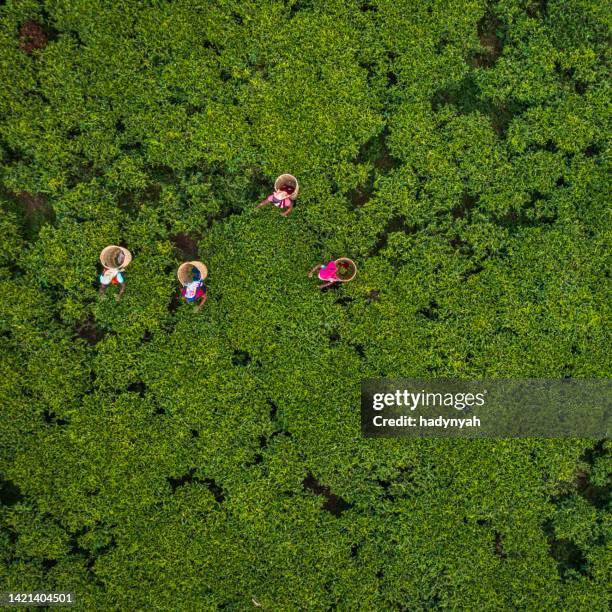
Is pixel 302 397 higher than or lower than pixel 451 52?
lower

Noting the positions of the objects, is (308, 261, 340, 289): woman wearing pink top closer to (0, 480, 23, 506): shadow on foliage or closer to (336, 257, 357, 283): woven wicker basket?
(336, 257, 357, 283): woven wicker basket

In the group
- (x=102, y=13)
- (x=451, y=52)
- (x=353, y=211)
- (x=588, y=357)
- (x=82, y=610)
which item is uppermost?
(x=102, y=13)

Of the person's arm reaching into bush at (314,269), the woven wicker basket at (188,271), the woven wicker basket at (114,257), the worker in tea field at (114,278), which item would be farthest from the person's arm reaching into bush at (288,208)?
the worker in tea field at (114,278)

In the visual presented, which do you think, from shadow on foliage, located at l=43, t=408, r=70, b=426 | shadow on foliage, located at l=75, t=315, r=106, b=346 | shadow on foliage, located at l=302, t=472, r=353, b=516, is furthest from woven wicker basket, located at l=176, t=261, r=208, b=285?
shadow on foliage, located at l=302, t=472, r=353, b=516

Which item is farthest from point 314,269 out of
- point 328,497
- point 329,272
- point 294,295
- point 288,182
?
point 328,497

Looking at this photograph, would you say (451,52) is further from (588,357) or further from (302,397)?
(302,397)

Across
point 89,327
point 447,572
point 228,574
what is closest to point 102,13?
point 89,327

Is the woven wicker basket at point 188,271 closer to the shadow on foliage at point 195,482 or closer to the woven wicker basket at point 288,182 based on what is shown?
the woven wicker basket at point 288,182
